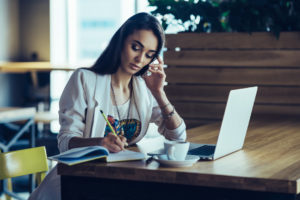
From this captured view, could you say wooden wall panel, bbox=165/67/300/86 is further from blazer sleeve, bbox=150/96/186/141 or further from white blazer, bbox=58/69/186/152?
white blazer, bbox=58/69/186/152

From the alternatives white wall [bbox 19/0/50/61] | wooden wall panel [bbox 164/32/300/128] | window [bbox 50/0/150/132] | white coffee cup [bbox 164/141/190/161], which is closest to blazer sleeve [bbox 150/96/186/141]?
white coffee cup [bbox 164/141/190/161]

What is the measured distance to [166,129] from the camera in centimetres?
226

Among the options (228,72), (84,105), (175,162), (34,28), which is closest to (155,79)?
(84,105)

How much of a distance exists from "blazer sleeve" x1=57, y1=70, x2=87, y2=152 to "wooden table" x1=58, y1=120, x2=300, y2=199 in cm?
38

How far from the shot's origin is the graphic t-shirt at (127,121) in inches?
84.0

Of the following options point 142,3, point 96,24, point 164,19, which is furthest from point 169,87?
point 96,24

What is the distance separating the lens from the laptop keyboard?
5.69 feet

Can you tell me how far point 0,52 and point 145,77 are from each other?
5.74 m

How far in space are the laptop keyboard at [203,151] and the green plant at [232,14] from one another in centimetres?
149

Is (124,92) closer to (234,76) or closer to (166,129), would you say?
(166,129)

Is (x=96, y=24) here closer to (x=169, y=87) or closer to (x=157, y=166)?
(x=169, y=87)

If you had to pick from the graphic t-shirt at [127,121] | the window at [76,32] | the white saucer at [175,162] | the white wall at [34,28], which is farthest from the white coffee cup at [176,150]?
the white wall at [34,28]

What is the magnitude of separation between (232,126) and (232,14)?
1758mm

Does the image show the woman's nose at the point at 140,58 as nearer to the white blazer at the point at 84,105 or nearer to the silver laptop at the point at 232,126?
the white blazer at the point at 84,105
